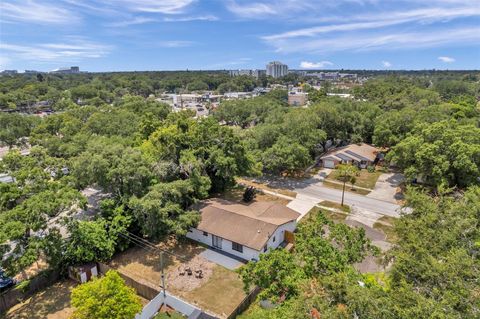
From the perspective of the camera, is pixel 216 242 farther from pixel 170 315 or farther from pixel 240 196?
pixel 240 196

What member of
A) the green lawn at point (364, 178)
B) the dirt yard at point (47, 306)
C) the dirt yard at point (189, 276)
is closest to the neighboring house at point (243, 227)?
the dirt yard at point (189, 276)

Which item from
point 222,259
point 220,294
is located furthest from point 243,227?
point 220,294

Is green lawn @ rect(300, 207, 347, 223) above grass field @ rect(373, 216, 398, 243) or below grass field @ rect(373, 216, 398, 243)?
above

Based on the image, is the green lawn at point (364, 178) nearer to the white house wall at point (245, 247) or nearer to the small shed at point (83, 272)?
the white house wall at point (245, 247)

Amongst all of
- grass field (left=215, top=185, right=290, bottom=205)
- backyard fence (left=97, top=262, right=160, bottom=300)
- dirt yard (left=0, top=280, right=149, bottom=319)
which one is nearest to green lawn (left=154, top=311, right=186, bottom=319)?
backyard fence (left=97, top=262, right=160, bottom=300)

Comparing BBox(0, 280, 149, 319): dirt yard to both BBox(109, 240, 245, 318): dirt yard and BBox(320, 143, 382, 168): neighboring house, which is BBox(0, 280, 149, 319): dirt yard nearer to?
BBox(109, 240, 245, 318): dirt yard

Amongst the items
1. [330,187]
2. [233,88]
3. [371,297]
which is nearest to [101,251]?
[371,297]
